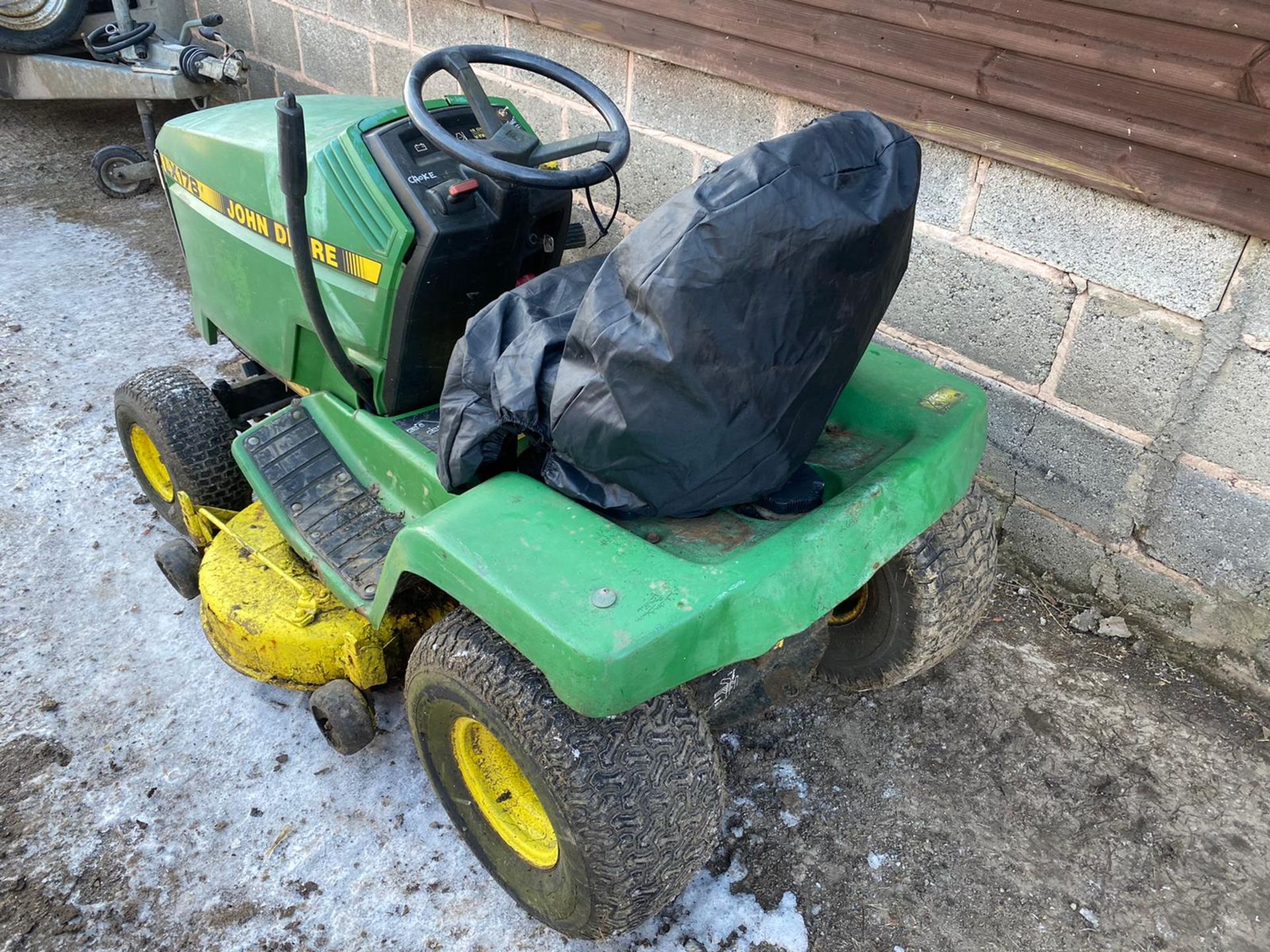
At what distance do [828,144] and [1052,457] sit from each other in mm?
1729

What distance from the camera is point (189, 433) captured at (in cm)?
275

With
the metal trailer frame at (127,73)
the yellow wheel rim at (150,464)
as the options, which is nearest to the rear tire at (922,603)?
the yellow wheel rim at (150,464)

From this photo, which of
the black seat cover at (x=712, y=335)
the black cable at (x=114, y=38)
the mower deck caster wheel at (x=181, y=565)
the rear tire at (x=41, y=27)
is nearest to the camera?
the black seat cover at (x=712, y=335)

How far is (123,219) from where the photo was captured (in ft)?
17.1

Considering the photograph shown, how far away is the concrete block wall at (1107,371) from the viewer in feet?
7.94

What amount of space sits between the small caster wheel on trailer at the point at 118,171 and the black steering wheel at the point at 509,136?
13.2 feet

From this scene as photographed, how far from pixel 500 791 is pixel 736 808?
0.59 m

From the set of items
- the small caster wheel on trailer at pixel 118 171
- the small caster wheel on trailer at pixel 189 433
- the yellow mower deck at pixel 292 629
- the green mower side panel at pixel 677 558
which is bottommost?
the small caster wheel on trailer at pixel 118 171

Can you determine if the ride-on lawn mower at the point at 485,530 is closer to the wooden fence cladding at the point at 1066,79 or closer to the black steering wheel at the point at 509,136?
the black steering wheel at the point at 509,136

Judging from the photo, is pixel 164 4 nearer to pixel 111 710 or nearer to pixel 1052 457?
pixel 111 710

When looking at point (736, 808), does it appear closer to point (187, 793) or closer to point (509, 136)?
point (187, 793)

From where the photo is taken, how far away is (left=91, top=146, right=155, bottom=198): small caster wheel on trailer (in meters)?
5.27

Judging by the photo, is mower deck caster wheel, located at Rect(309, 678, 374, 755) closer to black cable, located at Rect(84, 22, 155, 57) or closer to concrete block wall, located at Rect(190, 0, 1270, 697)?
concrete block wall, located at Rect(190, 0, 1270, 697)

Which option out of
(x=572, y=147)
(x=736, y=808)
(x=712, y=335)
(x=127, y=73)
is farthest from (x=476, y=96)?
(x=127, y=73)
